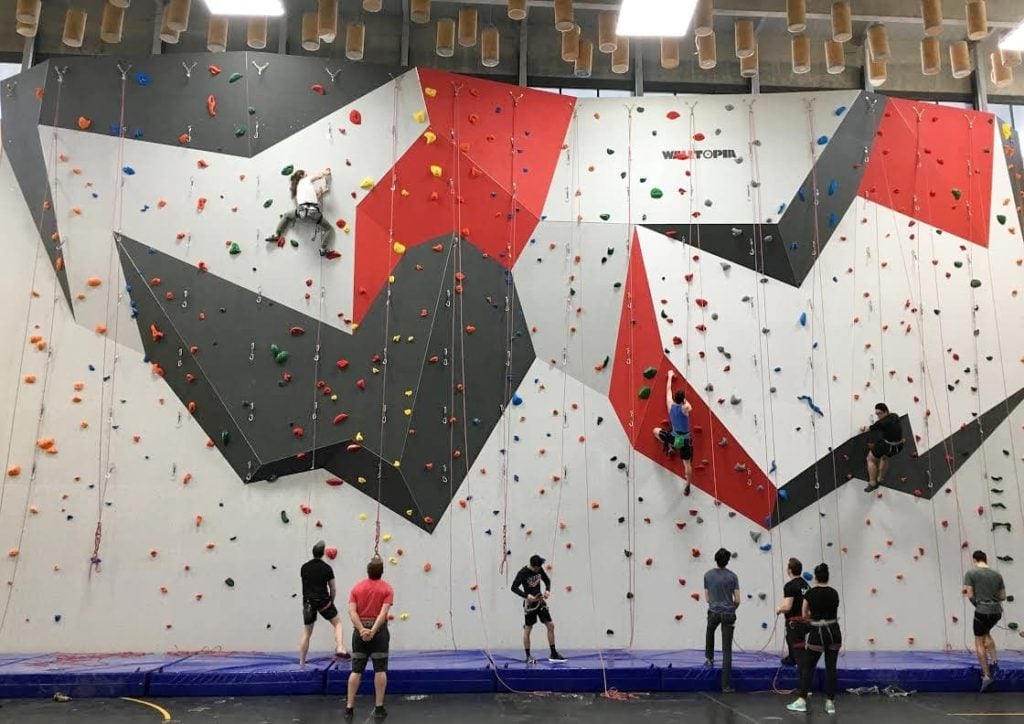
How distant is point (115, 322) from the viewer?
7.70 meters

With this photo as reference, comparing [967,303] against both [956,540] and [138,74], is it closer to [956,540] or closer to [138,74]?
[956,540]

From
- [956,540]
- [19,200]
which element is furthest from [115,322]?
[956,540]

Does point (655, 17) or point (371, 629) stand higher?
point (655, 17)

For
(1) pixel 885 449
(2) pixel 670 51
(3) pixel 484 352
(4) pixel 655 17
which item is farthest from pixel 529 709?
(4) pixel 655 17

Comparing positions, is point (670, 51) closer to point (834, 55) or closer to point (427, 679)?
point (834, 55)

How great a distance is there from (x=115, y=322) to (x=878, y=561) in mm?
8063

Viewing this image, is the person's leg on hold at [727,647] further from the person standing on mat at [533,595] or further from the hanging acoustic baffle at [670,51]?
the hanging acoustic baffle at [670,51]

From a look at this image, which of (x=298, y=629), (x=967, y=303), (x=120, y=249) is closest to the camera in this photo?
(x=298, y=629)

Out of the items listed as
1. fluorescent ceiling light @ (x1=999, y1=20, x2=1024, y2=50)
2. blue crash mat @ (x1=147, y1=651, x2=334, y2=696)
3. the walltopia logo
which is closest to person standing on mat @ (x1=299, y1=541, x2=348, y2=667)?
blue crash mat @ (x1=147, y1=651, x2=334, y2=696)

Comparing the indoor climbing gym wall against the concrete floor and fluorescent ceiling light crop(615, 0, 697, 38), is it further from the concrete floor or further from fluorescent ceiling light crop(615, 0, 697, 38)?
fluorescent ceiling light crop(615, 0, 697, 38)

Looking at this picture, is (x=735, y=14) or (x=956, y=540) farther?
(x=735, y=14)

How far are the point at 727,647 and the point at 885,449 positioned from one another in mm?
2827

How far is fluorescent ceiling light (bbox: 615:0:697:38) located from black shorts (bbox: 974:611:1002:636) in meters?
5.60

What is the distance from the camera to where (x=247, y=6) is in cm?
665
